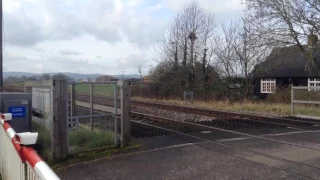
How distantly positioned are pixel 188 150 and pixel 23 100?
449 centimetres

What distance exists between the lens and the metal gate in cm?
851

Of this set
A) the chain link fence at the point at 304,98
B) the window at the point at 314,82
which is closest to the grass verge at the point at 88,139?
the chain link fence at the point at 304,98

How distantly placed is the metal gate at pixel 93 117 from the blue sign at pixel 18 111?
45.6 inches

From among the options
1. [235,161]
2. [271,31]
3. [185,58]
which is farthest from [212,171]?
[185,58]

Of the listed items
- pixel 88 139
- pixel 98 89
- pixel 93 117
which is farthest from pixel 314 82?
pixel 88 139

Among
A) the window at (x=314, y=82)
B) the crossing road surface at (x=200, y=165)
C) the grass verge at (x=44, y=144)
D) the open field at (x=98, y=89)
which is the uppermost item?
the window at (x=314, y=82)

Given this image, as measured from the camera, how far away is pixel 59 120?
7.80 metres

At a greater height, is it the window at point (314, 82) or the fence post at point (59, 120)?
the window at point (314, 82)

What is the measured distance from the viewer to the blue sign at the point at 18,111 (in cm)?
884

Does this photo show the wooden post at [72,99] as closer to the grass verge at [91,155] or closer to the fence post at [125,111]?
the fence post at [125,111]

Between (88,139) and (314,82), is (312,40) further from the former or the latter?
(88,139)

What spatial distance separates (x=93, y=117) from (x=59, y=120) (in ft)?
3.67

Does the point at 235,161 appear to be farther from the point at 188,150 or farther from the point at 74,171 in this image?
the point at 74,171

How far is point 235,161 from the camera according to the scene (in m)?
7.42
